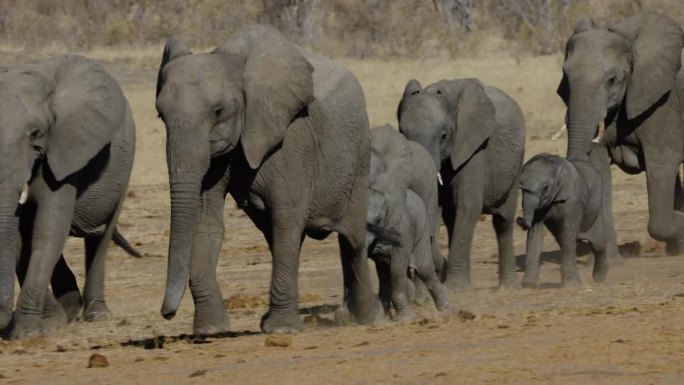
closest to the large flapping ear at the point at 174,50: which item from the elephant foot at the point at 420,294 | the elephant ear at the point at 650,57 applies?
the elephant foot at the point at 420,294

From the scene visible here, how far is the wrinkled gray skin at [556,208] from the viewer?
13109 millimetres

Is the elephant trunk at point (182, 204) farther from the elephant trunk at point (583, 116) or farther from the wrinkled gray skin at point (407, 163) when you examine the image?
the elephant trunk at point (583, 116)

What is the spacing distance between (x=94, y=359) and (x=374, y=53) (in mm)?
30903

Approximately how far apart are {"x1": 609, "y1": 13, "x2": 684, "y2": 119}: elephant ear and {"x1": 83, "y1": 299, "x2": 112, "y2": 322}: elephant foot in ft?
17.6

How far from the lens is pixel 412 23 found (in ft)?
145

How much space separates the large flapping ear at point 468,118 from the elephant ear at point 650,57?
218 cm

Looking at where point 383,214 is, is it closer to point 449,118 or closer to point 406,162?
point 406,162

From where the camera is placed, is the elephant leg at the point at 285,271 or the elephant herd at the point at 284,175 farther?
the elephant leg at the point at 285,271

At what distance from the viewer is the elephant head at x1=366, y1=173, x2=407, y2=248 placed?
11008 millimetres

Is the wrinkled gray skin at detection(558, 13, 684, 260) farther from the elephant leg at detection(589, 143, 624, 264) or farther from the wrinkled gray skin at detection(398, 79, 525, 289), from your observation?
the wrinkled gray skin at detection(398, 79, 525, 289)

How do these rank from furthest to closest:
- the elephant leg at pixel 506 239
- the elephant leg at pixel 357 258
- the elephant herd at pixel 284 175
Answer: the elephant leg at pixel 506 239 < the elephant leg at pixel 357 258 < the elephant herd at pixel 284 175

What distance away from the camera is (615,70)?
15.4 metres

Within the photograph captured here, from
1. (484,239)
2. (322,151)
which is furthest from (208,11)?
(322,151)

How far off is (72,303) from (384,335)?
3.37 metres
